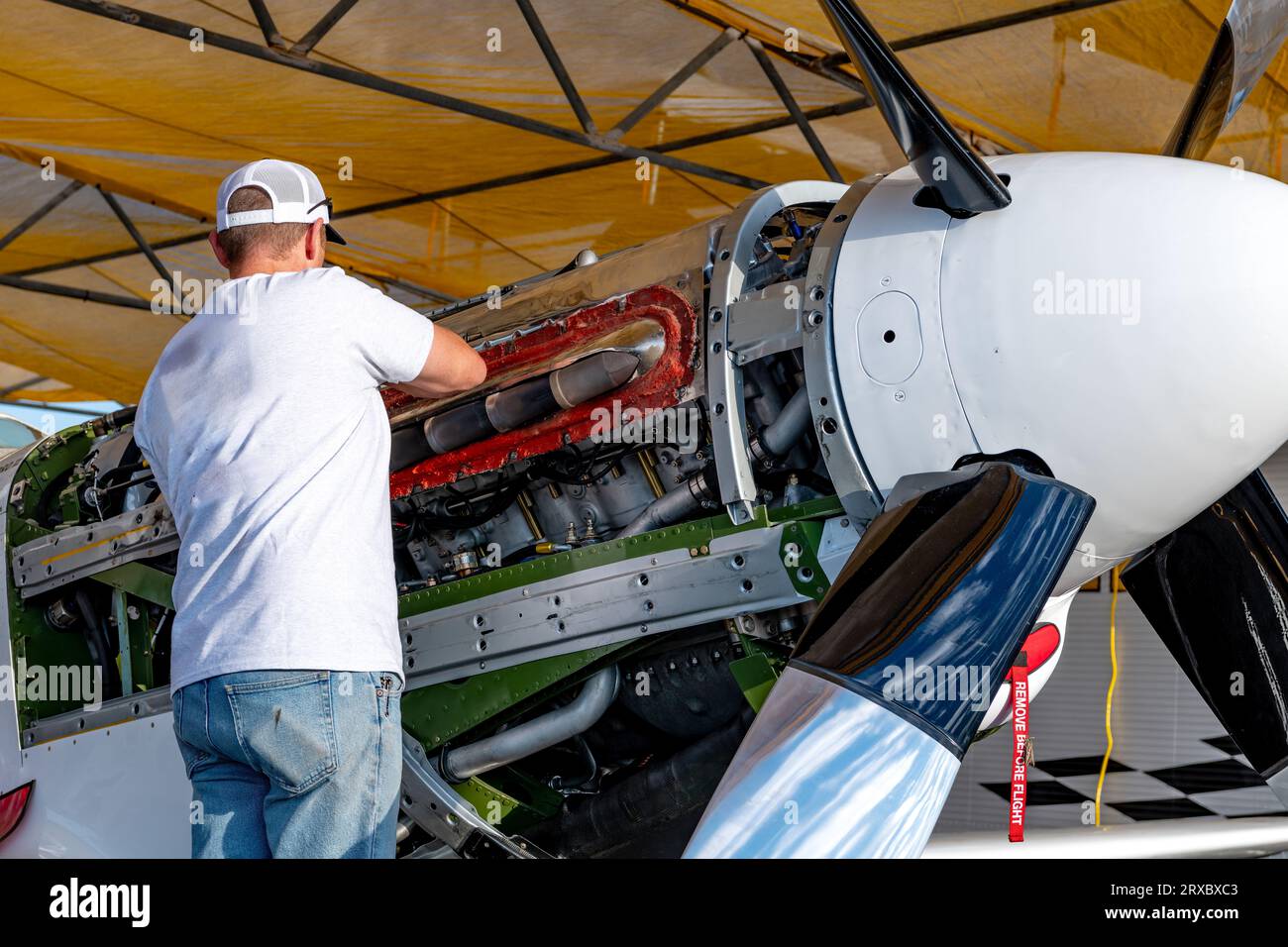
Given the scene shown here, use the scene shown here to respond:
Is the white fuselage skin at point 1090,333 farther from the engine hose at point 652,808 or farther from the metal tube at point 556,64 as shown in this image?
the metal tube at point 556,64

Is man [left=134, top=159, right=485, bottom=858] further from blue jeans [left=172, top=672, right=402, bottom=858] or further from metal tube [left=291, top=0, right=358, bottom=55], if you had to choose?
metal tube [left=291, top=0, right=358, bottom=55]

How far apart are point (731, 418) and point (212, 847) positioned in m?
1.60

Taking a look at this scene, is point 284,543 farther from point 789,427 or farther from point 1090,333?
point 1090,333

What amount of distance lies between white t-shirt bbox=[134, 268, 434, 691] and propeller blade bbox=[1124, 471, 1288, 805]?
2.33 meters

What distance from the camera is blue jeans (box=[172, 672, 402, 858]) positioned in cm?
266

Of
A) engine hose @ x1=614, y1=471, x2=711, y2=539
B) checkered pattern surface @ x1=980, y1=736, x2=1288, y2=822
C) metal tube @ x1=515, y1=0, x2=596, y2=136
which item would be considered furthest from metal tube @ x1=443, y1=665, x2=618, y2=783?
checkered pattern surface @ x1=980, y1=736, x2=1288, y2=822

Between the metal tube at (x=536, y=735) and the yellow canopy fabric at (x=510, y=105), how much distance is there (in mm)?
5202

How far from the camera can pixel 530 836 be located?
13.4ft

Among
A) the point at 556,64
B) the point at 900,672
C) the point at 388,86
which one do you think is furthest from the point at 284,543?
the point at 388,86

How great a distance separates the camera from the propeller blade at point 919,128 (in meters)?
2.89

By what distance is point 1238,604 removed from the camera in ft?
12.6

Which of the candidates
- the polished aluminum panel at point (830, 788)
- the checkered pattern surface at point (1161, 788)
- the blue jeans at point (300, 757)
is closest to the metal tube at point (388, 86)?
the checkered pattern surface at point (1161, 788)

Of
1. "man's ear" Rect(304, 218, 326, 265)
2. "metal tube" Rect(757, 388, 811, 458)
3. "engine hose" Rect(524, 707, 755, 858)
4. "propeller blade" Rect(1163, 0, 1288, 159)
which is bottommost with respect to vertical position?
"engine hose" Rect(524, 707, 755, 858)

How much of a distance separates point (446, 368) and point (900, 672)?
1.24m
